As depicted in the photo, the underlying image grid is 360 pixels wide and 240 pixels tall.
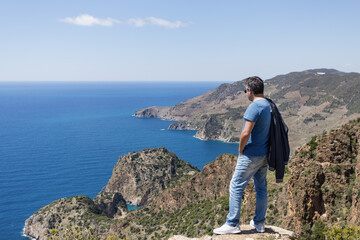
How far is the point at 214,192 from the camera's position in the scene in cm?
5506

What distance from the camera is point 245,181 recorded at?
8555 millimetres

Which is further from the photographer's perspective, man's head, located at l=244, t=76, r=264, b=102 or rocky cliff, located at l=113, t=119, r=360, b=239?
rocky cliff, located at l=113, t=119, r=360, b=239

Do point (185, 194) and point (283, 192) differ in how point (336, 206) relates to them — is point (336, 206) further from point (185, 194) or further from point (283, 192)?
point (185, 194)

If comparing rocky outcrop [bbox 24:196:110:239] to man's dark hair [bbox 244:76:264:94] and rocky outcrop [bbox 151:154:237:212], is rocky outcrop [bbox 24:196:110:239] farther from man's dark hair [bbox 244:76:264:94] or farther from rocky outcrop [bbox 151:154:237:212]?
man's dark hair [bbox 244:76:264:94]

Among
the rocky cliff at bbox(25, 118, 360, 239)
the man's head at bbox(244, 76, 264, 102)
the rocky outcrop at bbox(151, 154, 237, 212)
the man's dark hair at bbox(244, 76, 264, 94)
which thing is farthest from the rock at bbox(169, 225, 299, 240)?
the rocky outcrop at bbox(151, 154, 237, 212)

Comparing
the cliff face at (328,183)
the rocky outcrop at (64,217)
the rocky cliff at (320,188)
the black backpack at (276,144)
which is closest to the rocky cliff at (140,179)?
the rocky outcrop at (64,217)

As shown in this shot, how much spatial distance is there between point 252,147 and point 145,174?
10278 centimetres

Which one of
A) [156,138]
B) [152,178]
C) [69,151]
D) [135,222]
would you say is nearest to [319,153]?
[135,222]

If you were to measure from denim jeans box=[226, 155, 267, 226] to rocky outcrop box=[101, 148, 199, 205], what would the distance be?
9554 centimetres

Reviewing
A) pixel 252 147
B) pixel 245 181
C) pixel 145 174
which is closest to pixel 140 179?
pixel 145 174

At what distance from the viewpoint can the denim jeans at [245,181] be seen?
27.3 feet

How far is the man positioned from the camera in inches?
314

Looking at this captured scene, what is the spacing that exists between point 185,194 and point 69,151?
4486 inches

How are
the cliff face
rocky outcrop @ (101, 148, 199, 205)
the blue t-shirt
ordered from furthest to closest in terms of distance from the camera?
rocky outcrop @ (101, 148, 199, 205) < the cliff face < the blue t-shirt
